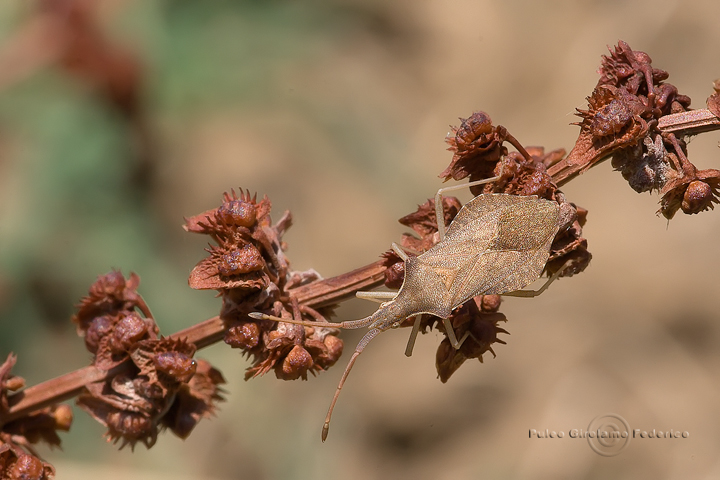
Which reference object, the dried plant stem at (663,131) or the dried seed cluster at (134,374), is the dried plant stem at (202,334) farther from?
the dried plant stem at (663,131)

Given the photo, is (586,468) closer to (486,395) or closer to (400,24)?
(486,395)

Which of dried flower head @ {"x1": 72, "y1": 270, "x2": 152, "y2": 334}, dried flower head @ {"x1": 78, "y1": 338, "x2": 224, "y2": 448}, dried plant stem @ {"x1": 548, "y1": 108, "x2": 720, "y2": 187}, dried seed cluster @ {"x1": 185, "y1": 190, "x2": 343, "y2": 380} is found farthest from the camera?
dried flower head @ {"x1": 72, "y1": 270, "x2": 152, "y2": 334}

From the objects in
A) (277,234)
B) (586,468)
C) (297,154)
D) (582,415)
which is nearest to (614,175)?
(582,415)

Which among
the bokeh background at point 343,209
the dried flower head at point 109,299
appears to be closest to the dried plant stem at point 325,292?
the dried flower head at point 109,299

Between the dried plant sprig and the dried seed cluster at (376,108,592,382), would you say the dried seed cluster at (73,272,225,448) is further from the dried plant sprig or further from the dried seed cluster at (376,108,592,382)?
the dried seed cluster at (376,108,592,382)

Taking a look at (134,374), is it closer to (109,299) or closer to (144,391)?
(144,391)

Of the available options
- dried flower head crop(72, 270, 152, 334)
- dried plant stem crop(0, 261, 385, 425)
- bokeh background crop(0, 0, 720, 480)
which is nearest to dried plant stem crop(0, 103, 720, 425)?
dried plant stem crop(0, 261, 385, 425)

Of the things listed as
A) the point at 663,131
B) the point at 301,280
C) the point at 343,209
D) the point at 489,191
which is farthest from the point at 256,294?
the point at 343,209
